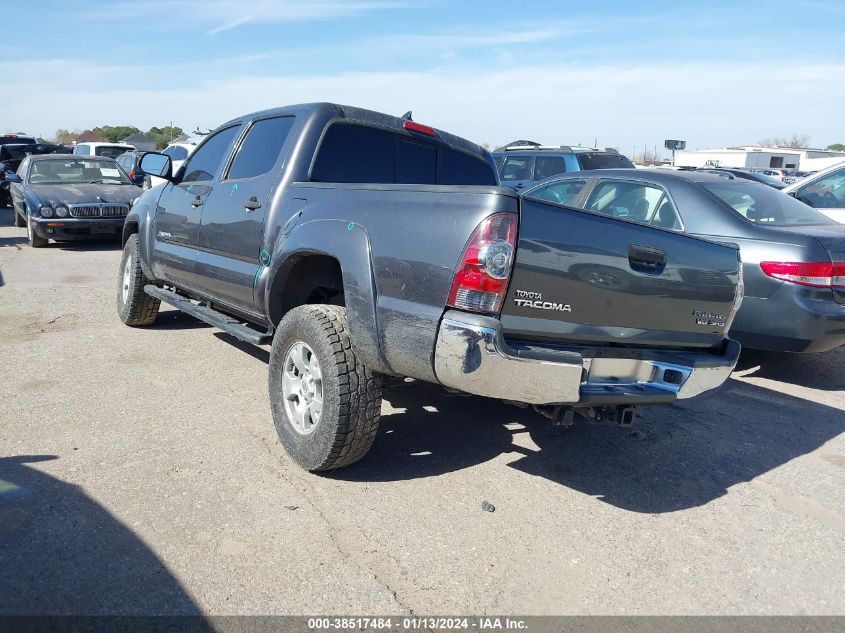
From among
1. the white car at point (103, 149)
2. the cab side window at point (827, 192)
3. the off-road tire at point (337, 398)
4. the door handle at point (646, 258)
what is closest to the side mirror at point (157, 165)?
the off-road tire at point (337, 398)

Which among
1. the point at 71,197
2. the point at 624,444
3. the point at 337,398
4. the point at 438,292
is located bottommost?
the point at 624,444

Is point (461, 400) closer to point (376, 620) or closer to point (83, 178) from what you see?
point (376, 620)

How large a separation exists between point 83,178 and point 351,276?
449 inches

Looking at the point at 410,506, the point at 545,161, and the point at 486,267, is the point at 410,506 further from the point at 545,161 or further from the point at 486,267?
the point at 545,161

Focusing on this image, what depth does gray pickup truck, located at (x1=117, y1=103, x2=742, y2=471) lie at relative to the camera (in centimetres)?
312

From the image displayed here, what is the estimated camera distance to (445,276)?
314 cm

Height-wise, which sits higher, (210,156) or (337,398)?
(210,156)

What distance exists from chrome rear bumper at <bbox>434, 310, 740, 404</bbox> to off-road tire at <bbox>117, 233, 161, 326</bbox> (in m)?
4.32

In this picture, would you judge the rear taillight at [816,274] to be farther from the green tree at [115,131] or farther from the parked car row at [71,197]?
the green tree at [115,131]

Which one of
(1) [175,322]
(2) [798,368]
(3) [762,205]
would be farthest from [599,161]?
(1) [175,322]

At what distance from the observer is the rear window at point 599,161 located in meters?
12.4

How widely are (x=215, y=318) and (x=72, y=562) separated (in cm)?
237

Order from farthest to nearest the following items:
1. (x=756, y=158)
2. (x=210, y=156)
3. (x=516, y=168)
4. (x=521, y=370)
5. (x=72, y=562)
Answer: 1. (x=756, y=158)
2. (x=516, y=168)
3. (x=210, y=156)
4. (x=521, y=370)
5. (x=72, y=562)

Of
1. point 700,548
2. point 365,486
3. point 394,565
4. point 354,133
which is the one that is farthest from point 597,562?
point 354,133
